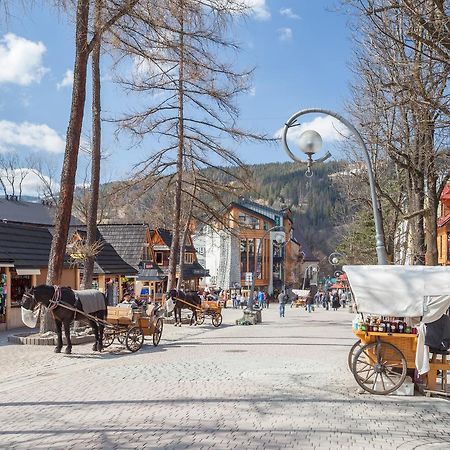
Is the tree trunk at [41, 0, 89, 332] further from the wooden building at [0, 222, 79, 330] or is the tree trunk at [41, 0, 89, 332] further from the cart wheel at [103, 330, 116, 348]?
the wooden building at [0, 222, 79, 330]

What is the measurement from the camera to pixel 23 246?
1021 inches

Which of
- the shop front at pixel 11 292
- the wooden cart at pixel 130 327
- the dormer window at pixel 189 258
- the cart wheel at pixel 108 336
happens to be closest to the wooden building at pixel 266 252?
the dormer window at pixel 189 258

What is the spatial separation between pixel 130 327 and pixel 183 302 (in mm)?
9841

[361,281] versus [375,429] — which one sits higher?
[361,281]

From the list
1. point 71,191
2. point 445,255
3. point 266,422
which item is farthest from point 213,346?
point 445,255

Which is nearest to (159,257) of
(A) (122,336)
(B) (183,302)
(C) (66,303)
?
(B) (183,302)

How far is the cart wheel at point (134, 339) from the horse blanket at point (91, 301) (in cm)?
97

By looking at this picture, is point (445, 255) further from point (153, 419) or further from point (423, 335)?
point (153, 419)

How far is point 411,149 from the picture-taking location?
17.5 m

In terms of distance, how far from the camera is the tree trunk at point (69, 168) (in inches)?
718

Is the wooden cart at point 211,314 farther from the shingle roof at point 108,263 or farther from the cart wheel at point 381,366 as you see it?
the cart wheel at point 381,366

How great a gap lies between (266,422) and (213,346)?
10.0 meters

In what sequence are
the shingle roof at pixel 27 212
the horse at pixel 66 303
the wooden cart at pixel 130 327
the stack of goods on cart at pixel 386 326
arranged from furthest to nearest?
1. the shingle roof at pixel 27 212
2. the wooden cart at pixel 130 327
3. the horse at pixel 66 303
4. the stack of goods on cart at pixel 386 326

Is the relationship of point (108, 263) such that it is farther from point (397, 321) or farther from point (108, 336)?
point (397, 321)
